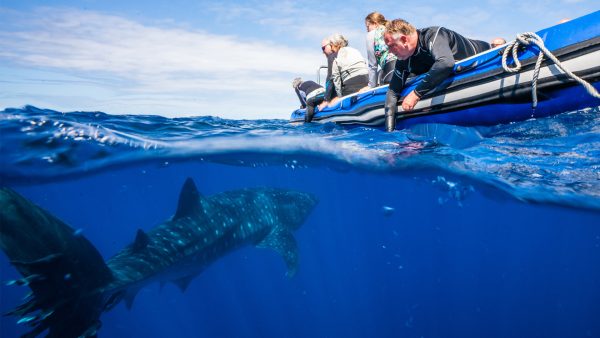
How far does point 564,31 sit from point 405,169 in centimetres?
785

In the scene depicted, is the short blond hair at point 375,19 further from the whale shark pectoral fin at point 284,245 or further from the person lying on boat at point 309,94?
the whale shark pectoral fin at point 284,245

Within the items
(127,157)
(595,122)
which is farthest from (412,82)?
(127,157)

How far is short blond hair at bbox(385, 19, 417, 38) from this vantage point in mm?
6230

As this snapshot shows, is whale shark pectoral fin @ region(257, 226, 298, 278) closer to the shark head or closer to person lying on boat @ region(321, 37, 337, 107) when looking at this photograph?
the shark head

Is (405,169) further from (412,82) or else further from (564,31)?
(564,31)

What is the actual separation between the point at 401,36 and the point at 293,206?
7356mm

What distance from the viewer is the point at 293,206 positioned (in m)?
12.5

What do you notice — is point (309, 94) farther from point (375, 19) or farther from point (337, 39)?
point (375, 19)

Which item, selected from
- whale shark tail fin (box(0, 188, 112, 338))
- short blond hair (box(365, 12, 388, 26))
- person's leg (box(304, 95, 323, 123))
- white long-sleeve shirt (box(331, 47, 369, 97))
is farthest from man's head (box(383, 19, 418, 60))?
whale shark tail fin (box(0, 188, 112, 338))

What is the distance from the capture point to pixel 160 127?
11.4 metres

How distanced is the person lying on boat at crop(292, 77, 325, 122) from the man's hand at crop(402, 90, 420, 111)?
3.67 meters

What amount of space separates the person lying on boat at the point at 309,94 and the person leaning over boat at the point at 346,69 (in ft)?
2.68

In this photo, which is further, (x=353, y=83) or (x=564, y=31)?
(x=353, y=83)

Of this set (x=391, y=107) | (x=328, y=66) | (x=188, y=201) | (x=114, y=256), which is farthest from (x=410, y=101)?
(x=114, y=256)
